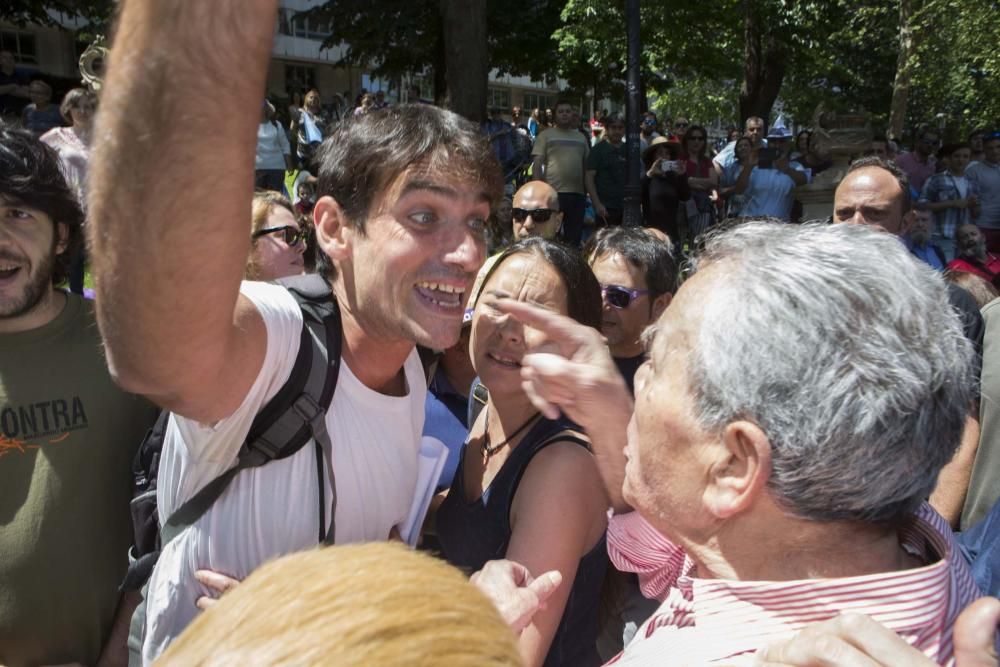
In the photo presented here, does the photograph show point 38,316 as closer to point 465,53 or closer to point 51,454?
point 51,454

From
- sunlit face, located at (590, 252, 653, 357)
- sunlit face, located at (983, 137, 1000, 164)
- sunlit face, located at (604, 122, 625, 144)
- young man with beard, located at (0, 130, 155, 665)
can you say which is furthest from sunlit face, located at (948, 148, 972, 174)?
young man with beard, located at (0, 130, 155, 665)

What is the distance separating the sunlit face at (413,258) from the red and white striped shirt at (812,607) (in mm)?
858

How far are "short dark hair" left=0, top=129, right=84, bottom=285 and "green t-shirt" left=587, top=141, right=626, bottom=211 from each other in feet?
29.7

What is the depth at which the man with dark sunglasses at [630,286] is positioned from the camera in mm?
3828

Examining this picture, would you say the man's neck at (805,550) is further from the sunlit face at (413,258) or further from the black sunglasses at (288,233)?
the black sunglasses at (288,233)

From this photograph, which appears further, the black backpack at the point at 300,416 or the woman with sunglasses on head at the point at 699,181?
the woman with sunglasses on head at the point at 699,181

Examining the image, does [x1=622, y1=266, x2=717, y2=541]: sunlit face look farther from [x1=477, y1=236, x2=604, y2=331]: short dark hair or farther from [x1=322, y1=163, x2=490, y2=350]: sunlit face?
[x1=477, y1=236, x2=604, y2=331]: short dark hair

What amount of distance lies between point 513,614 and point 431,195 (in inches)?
39.0

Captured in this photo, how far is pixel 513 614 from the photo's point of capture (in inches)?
60.7

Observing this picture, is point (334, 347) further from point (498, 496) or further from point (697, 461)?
point (697, 461)

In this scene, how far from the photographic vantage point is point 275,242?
392cm

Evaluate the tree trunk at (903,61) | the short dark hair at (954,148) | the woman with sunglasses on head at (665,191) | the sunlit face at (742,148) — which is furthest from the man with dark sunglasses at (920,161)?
the tree trunk at (903,61)

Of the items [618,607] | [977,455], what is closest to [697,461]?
[618,607]

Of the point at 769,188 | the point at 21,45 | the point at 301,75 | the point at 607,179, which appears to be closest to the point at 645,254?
the point at 607,179
